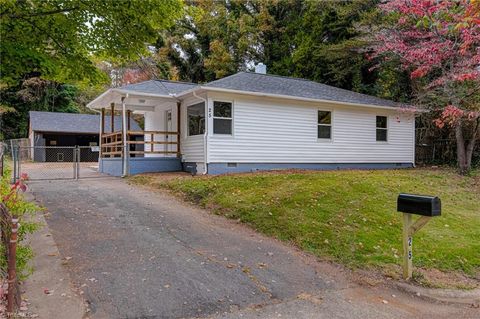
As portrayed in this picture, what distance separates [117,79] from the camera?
3544 centimetres

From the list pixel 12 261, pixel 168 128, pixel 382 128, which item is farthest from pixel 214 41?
pixel 12 261

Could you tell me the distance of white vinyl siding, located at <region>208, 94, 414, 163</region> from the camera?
13.1 meters

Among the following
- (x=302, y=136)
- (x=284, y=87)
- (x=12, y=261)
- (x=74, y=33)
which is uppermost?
(x=284, y=87)

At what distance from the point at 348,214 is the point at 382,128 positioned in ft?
33.9

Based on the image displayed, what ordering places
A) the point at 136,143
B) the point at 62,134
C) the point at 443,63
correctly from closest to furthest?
the point at 136,143, the point at 443,63, the point at 62,134

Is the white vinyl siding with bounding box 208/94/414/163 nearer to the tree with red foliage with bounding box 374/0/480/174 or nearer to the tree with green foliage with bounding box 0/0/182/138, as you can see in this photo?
the tree with red foliage with bounding box 374/0/480/174

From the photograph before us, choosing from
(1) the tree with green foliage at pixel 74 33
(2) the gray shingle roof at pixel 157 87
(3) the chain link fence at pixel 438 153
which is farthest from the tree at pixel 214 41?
(1) the tree with green foliage at pixel 74 33

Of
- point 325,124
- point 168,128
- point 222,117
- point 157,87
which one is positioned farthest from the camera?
point 168,128

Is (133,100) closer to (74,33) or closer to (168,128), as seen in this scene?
(168,128)

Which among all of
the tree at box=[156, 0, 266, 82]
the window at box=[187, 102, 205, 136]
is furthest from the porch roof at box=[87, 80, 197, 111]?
the tree at box=[156, 0, 266, 82]

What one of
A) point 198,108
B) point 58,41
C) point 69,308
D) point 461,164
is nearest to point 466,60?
point 461,164

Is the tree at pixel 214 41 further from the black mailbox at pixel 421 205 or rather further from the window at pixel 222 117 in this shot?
the black mailbox at pixel 421 205

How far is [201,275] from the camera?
4.77 m

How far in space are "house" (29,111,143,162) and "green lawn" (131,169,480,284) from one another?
19.9m
